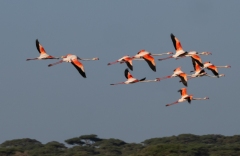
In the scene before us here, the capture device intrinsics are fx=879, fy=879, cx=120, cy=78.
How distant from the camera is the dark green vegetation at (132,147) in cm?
8562

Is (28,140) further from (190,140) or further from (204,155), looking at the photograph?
(204,155)

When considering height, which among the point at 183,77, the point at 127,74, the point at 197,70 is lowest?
the point at 183,77

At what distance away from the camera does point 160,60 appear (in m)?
46.3

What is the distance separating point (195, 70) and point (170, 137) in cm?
5806

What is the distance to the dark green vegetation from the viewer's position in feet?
281

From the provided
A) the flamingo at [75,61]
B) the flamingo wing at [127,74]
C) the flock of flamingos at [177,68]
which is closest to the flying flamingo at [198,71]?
the flock of flamingos at [177,68]

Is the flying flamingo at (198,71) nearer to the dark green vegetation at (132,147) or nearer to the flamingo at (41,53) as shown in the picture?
the flamingo at (41,53)

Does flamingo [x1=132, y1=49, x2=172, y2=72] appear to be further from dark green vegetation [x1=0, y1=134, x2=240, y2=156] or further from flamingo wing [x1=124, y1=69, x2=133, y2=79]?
dark green vegetation [x1=0, y1=134, x2=240, y2=156]

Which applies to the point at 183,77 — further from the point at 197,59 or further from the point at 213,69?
the point at 213,69

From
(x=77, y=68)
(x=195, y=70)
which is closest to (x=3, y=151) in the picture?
(x=195, y=70)

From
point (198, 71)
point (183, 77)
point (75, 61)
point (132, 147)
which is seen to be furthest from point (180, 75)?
point (132, 147)

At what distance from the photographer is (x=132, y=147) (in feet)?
348

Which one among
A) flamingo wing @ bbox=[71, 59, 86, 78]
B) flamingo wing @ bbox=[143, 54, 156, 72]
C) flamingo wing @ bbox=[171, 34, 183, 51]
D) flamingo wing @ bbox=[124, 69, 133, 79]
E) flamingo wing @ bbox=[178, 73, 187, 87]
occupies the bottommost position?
flamingo wing @ bbox=[71, 59, 86, 78]

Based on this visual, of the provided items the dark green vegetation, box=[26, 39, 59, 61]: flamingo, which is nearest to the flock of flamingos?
box=[26, 39, 59, 61]: flamingo
